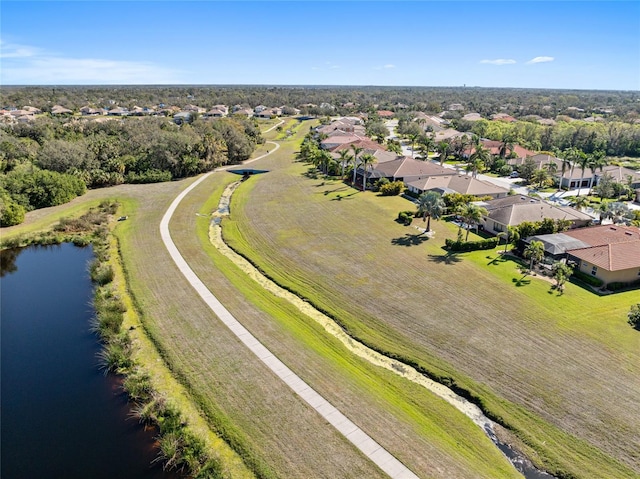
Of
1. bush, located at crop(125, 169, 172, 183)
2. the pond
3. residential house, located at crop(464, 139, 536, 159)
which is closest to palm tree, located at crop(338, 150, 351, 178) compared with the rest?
residential house, located at crop(464, 139, 536, 159)

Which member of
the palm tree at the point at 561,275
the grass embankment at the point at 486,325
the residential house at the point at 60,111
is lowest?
the grass embankment at the point at 486,325

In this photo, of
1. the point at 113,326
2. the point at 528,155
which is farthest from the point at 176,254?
the point at 528,155

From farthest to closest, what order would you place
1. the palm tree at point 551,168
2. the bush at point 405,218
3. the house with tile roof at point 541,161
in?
the house with tile roof at point 541,161 < the palm tree at point 551,168 < the bush at point 405,218

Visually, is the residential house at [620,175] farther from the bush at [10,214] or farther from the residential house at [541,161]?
the bush at [10,214]

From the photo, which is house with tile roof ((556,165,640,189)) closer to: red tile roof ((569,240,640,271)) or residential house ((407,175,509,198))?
residential house ((407,175,509,198))

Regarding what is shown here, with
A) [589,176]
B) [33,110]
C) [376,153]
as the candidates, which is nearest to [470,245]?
[589,176]

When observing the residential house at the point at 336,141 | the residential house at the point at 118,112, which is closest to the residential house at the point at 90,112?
the residential house at the point at 118,112

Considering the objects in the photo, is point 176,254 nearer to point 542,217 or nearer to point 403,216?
point 403,216

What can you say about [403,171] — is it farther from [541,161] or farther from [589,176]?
[589,176]
